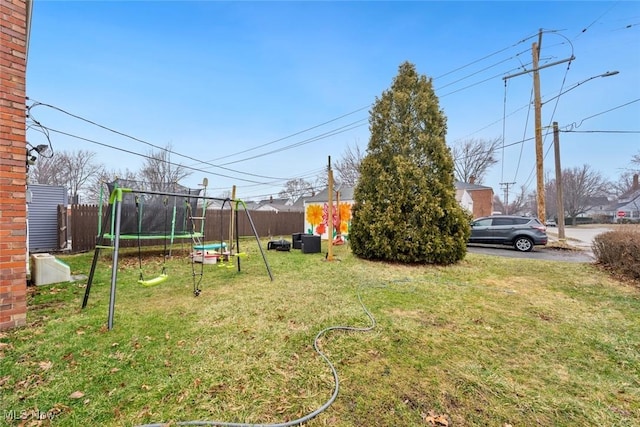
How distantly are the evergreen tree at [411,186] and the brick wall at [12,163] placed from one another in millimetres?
5987

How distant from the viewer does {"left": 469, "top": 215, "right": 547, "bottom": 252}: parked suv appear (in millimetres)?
10312

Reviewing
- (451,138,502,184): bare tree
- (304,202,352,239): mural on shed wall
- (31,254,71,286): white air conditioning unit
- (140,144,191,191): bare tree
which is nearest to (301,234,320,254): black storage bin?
(304,202,352,239): mural on shed wall

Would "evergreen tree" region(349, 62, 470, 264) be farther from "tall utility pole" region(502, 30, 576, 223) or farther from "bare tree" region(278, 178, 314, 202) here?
"bare tree" region(278, 178, 314, 202)

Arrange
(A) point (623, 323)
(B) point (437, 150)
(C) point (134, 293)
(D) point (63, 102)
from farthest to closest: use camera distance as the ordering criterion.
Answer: (D) point (63, 102) < (B) point (437, 150) < (C) point (134, 293) < (A) point (623, 323)

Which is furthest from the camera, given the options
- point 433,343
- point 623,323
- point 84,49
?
point 84,49

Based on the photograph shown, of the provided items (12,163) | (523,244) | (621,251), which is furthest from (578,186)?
(12,163)

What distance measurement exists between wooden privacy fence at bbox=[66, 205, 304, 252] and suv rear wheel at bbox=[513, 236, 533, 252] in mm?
10416

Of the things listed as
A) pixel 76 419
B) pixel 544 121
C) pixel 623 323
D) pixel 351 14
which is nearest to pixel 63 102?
pixel 351 14

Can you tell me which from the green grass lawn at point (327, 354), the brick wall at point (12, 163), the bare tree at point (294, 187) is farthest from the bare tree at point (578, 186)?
the brick wall at point (12, 163)

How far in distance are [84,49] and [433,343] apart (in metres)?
12.1

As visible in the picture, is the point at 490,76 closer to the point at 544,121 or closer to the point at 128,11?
the point at 544,121

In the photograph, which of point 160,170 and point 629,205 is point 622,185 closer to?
point 629,205

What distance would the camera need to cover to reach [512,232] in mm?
10641

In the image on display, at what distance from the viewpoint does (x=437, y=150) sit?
664cm
